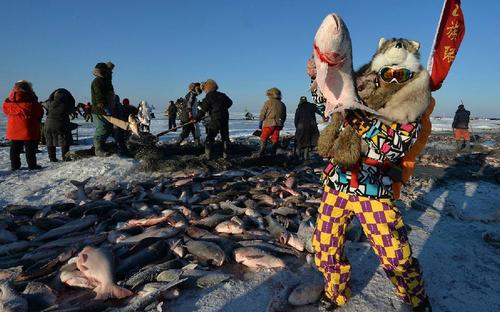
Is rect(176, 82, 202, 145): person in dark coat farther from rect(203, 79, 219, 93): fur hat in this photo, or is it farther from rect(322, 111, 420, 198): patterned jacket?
rect(322, 111, 420, 198): patterned jacket

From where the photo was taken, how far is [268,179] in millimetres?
6840

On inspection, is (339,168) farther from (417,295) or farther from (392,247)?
(417,295)

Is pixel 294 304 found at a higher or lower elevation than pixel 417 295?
lower

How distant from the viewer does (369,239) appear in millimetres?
2455

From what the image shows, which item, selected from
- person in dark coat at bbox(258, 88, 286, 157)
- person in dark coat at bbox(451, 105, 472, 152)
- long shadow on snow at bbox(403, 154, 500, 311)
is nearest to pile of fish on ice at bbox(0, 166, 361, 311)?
long shadow on snow at bbox(403, 154, 500, 311)

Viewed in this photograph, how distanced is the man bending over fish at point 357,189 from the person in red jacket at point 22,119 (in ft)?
24.9

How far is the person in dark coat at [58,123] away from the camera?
8.59m

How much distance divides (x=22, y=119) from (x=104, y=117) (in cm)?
178

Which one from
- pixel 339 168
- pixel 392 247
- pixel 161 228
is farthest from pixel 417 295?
pixel 161 228

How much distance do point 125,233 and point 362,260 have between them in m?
2.66

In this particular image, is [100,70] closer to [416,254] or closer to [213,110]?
[213,110]

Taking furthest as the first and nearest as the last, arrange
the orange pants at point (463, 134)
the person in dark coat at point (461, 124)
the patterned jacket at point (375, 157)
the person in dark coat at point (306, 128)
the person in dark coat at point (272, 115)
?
1. the orange pants at point (463, 134)
2. the person in dark coat at point (461, 124)
3. the person in dark coat at point (306, 128)
4. the person in dark coat at point (272, 115)
5. the patterned jacket at point (375, 157)

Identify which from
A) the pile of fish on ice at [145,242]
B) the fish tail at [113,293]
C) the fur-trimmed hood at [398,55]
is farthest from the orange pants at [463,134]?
the fish tail at [113,293]

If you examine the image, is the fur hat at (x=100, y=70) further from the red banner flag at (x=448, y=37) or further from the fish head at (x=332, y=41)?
the red banner flag at (x=448, y=37)
